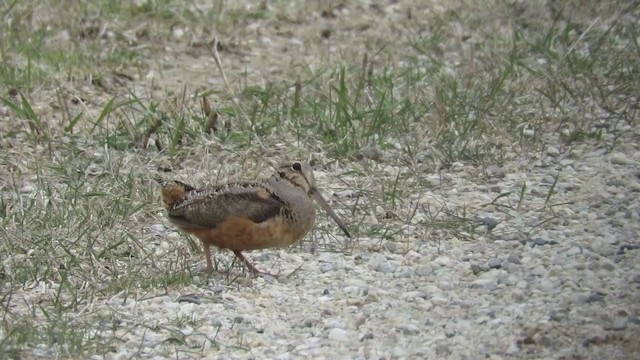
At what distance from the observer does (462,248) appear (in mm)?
6324

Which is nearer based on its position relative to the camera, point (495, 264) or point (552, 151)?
point (495, 264)

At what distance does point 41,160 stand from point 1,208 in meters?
0.82

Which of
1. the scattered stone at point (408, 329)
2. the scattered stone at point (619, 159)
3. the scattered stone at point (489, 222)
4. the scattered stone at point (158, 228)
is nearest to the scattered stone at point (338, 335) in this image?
the scattered stone at point (408, 329)

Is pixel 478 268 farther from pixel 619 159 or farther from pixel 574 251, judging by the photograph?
pixel 619 159

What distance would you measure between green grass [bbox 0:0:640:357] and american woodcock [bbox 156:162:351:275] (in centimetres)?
22

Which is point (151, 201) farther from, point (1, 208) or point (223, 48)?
point (223, 48)

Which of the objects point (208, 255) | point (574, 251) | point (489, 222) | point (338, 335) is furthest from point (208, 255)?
point (574, 251)

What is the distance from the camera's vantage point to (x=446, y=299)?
224 inches

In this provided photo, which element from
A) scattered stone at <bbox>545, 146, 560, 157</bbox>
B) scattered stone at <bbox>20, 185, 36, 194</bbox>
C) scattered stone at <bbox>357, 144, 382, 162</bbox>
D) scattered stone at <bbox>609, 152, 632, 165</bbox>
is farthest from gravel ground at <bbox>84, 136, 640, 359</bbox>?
scattered stone at <bbox>20, 185, 36, 194</bbox>

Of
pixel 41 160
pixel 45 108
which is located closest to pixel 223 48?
pixel 45 108

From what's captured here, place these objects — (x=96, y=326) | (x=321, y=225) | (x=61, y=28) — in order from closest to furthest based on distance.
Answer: (x=96, y=326) → (x=321, y=225) → (x=61, y=28)

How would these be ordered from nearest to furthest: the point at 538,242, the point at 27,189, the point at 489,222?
the point at 538,242, the point at 489,222, the point at 27,189

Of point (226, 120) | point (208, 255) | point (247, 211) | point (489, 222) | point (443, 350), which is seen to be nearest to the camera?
point (443, 350)

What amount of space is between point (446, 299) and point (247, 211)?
95 cm
